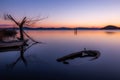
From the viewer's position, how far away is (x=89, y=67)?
18.0 m

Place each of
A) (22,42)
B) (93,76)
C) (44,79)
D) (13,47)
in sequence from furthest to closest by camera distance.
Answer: (22,42) → (13,47) → (93,76) → (44,79)

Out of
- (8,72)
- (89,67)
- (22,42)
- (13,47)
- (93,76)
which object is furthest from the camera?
(22,42)

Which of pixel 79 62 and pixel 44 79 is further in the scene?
pixel 79 62

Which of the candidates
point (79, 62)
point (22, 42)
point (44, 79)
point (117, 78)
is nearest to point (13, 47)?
point (22, 42)

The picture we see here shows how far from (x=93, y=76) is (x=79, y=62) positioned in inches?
220

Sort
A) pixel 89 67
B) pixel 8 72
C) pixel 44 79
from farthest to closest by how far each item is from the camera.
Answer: pixel 89 67 → pixel 8 72 → pixel 44 79

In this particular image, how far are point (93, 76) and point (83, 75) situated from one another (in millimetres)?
790

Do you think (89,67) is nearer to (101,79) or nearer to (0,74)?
(101,79)

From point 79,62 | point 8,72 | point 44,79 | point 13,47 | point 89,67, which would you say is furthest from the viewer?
point 13,47

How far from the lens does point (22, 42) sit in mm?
33375

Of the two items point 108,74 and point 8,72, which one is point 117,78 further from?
point 8,72

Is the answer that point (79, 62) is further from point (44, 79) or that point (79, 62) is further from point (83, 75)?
point (44, 79)

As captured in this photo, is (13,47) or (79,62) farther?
(13,47)

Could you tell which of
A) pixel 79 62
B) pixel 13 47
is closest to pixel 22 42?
pixel 13 47
